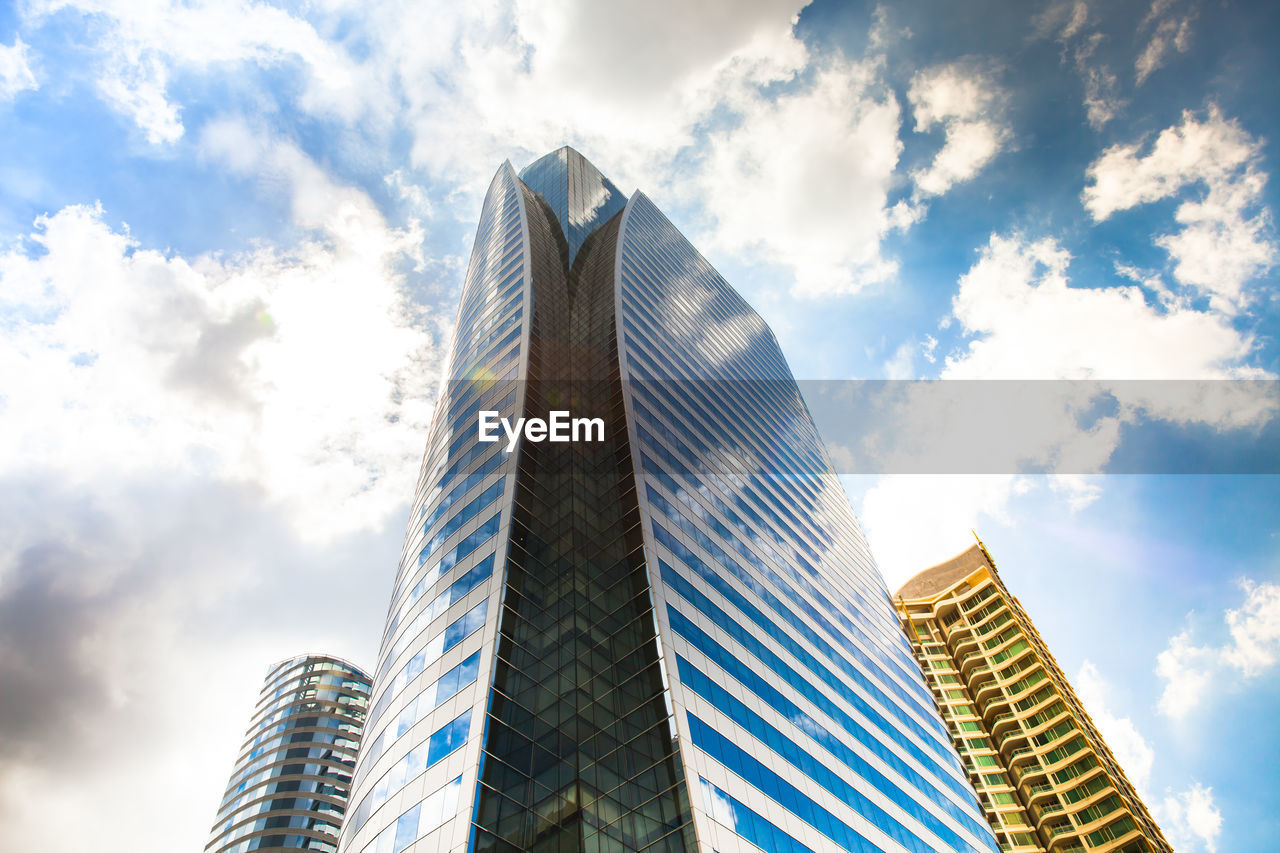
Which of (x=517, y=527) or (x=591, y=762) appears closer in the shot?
(x=591, y=762)

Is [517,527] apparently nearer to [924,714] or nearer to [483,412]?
[483,412]

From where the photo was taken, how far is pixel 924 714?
62.7 m

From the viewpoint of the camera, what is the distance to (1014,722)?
88562 millimetres

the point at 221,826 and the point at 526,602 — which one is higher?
the point at 221,826

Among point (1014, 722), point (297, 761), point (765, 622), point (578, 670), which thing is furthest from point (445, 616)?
point (1014, 722)

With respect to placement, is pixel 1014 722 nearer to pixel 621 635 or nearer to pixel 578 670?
pixel 621 635

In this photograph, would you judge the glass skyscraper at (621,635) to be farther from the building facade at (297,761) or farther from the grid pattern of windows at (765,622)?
the building facade at (297,761)

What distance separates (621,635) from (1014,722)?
7614 cm

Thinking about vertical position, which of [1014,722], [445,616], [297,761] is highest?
[297,761]

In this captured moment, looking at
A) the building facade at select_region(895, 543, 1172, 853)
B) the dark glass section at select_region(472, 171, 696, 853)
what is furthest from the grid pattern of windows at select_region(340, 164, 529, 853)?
the building facade at select_region(895, 543, 1172, 853)

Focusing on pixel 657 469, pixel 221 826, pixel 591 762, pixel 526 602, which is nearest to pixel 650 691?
pixel 591 762

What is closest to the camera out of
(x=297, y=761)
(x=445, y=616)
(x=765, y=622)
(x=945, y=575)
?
(x=445, y=616)

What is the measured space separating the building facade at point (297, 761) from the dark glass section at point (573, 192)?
6673 centimetres

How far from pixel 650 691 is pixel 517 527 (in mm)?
12216
